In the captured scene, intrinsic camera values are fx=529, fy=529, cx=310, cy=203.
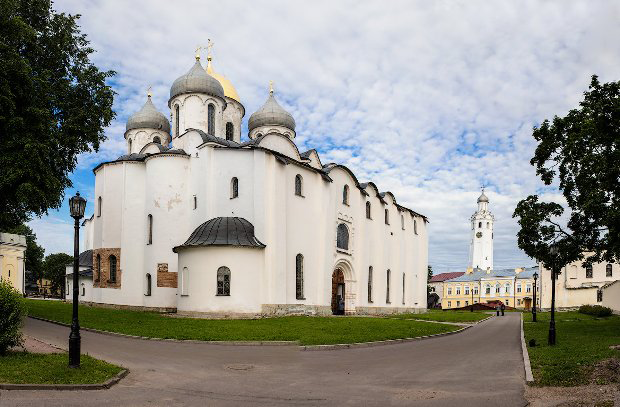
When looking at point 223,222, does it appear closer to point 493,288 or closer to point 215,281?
point 215,281

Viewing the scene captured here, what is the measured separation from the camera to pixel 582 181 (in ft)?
71.1

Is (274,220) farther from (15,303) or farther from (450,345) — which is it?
(15,303)

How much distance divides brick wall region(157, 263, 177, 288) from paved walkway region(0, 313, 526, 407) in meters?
12.8

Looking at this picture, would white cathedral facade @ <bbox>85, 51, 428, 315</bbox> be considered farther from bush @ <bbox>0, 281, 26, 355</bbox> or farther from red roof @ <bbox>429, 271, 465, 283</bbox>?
red roof @ <bbox>429, 271, 465, 283</bbox>

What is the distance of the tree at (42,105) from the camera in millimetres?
18547

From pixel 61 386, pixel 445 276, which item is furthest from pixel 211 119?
pixel 445 276

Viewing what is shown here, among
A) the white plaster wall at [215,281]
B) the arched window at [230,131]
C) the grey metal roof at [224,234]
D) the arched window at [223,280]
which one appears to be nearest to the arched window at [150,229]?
the grey metal roof at [224,234]

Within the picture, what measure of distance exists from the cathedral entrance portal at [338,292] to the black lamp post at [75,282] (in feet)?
83.0

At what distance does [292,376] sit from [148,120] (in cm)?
3292

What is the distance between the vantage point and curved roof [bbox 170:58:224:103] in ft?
116

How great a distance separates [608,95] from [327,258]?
18.3m

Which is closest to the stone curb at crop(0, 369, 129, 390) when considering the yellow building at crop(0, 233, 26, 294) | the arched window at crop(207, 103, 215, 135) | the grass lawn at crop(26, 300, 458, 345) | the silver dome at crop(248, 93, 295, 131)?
the grass lawn at crop(26, 300, 458, 345)

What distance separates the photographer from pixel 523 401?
9211mm

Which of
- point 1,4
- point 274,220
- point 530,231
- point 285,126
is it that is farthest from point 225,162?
point 530,231
